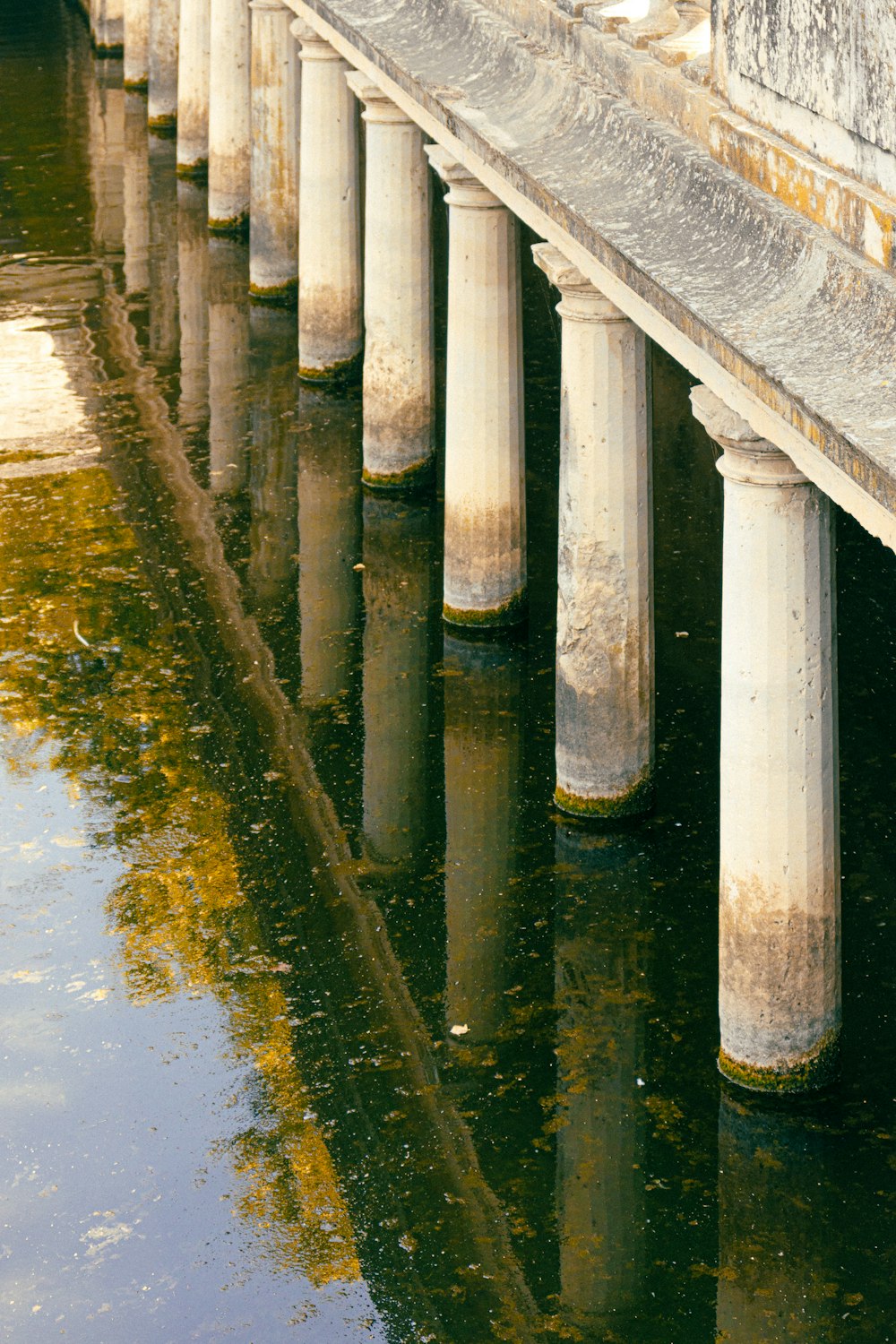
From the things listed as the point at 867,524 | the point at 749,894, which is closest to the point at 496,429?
the point at 749,894

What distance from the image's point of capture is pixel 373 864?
1481 centimetres

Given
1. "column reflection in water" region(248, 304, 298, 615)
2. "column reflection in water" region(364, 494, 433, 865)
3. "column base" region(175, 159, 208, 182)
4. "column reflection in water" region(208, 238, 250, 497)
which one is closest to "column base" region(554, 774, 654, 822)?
"column reflection in water" region(364, 494, 433, 865)

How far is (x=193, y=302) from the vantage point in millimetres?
27375

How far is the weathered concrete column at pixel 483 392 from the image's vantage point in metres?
16.0

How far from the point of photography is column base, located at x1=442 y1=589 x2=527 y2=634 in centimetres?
1741

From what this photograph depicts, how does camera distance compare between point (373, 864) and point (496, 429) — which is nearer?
point (373, 864)

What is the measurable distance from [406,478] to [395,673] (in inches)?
133

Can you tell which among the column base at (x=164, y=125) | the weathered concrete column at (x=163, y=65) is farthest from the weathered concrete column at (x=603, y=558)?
the column base at (x=164, y=125)

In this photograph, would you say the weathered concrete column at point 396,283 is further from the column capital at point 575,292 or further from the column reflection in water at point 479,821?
the column capital at point 575,292

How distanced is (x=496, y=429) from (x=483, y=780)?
8.63 ft

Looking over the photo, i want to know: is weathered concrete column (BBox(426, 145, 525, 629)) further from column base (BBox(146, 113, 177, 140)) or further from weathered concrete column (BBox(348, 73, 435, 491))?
column base (BBox(146, 113, 177, 140))

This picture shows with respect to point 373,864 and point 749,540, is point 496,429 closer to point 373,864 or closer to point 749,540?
Result: point 373,864

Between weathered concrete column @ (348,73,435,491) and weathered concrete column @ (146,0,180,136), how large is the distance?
16.3 meters

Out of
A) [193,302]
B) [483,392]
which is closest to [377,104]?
[483,392]
